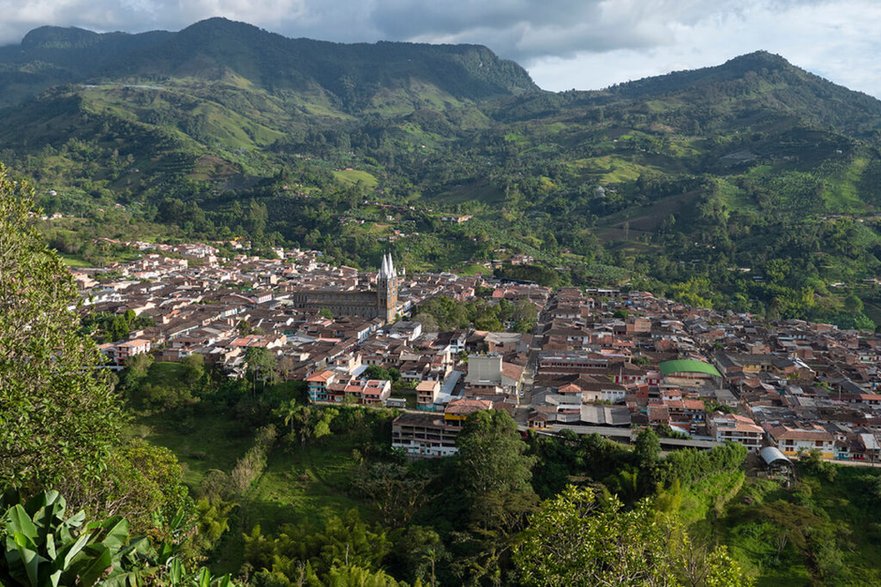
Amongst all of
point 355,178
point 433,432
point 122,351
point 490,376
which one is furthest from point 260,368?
point 355,178

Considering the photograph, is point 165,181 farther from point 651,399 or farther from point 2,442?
point 2,442

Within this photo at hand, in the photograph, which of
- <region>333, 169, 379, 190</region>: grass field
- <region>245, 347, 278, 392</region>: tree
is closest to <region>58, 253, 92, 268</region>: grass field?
<region>245, 347, 278, 392</region>: tree

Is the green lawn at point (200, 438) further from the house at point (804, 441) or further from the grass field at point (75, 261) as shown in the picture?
the grass field at point (75, 261)

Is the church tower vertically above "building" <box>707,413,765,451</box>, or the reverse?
the church tower

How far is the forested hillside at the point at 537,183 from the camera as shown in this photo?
59219mm

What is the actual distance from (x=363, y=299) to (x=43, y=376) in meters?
32.7

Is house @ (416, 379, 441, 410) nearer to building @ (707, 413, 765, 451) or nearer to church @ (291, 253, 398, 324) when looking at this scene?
building @ (707, 413, 765, 451)

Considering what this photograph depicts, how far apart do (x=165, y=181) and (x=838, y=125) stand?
135697 millimetres

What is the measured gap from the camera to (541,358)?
30.9 metres

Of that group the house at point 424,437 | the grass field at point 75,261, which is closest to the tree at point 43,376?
the house at point 424,437

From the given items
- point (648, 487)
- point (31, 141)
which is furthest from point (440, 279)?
point (31, 141)

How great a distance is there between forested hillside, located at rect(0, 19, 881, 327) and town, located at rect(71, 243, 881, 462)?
37.8ft

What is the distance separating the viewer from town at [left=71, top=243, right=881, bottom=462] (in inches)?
923

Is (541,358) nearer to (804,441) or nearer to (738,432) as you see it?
(738,432)
